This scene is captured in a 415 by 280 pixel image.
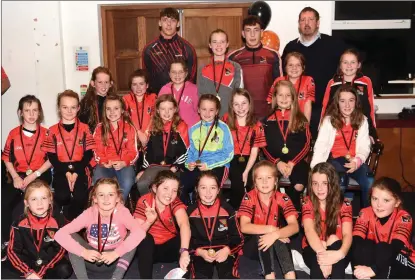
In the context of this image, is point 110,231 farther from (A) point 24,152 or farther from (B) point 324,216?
(B) point 324,216

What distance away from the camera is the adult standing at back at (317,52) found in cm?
506

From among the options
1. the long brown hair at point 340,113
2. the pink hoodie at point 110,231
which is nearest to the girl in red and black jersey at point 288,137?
the long brown hair at point 340,113

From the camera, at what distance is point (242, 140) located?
442 centimetres

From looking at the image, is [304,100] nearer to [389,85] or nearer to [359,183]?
[359,183]

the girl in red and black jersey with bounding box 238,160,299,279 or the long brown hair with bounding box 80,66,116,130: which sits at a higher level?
the long brown hair with bounding box 80,66,116,130

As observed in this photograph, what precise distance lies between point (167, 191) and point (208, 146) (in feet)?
2.46

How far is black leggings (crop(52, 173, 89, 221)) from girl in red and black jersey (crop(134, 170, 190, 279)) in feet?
2.08

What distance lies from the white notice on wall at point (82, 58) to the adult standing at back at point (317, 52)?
2.49 meters

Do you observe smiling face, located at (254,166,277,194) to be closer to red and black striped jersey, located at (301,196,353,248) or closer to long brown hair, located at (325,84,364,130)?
red and black striped jersey, located at (301,196,353,248)

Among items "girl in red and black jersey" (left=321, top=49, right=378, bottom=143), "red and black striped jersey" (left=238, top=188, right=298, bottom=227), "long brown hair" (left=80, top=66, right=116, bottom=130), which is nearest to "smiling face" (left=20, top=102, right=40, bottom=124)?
"long brown hair" (left=80, top=66, right=116, bottom=130)

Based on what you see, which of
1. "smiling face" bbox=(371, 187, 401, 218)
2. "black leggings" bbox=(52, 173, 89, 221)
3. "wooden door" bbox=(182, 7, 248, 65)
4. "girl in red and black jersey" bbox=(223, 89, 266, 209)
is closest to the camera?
"smiling face" bbox=(371, 187, 401, 218)

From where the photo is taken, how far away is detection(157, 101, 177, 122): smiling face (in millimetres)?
4414

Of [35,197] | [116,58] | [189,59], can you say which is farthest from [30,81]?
[35,197]

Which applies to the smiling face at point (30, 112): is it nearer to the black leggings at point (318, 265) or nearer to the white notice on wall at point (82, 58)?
the white notice on wall at point (82, 58)
